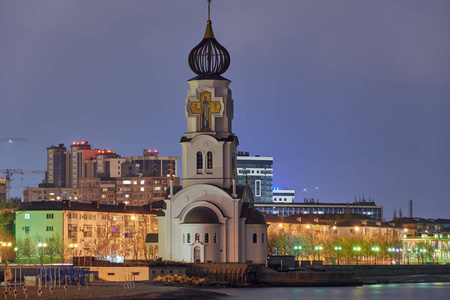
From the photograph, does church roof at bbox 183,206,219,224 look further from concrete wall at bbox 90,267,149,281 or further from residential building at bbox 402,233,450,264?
residential building at bbox 402,233,450,264

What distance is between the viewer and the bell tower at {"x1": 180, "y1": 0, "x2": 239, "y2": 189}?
111875mm

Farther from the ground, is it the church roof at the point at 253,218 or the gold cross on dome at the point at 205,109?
the gold cross on dome at the point at 205,109

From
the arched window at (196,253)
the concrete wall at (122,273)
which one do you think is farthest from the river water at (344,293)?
the arched window at (196,253)

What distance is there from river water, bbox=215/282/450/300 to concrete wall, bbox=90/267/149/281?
7.48m

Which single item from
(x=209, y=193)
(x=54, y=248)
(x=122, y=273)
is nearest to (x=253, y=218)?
(x=209, y=193)

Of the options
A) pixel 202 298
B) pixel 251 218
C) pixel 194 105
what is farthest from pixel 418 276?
pixel 202 298

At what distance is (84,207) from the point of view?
479 ft

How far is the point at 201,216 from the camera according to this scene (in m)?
108

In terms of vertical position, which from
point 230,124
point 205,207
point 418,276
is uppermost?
point 230,124

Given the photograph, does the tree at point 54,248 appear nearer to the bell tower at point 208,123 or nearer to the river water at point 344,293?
the bell tower at point 208,123

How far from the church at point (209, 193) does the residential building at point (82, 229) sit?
2084cm

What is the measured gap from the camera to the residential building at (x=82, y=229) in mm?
134500

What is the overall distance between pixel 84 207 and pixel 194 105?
3943 centimetres

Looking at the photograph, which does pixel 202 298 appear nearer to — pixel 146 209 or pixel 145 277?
pixel 145 277
